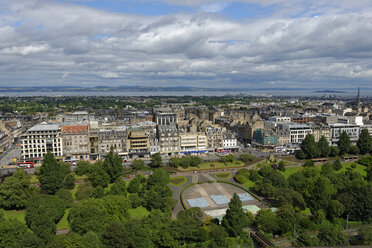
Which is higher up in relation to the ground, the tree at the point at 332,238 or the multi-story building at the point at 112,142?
the multi-story building at the point at 112,142

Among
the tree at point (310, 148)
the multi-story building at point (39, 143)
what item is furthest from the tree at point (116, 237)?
the tree at point (310, 148)

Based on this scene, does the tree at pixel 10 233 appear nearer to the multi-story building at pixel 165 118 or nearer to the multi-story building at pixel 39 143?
the multi-story building at pixel 39 143

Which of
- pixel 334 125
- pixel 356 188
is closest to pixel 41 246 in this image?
pixel 356 188

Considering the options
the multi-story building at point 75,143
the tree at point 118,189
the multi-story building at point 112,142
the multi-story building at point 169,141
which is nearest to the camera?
the tree at point 118,189

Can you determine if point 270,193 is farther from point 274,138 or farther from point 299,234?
point 274,138

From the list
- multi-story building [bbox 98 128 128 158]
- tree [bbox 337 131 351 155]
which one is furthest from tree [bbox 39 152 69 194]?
tree [bbox 337 131 351 155]

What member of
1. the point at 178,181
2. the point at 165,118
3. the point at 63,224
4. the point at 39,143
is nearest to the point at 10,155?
the point at 39,143

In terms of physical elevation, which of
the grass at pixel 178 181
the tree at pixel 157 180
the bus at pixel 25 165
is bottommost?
the grass at pixel 178 181

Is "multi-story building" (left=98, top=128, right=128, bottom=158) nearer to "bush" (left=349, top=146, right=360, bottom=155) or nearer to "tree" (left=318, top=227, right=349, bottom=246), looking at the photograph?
"tree" (left=318, top=227, right=349, bottom=246)

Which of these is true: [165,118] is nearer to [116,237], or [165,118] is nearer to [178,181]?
[178,181]
